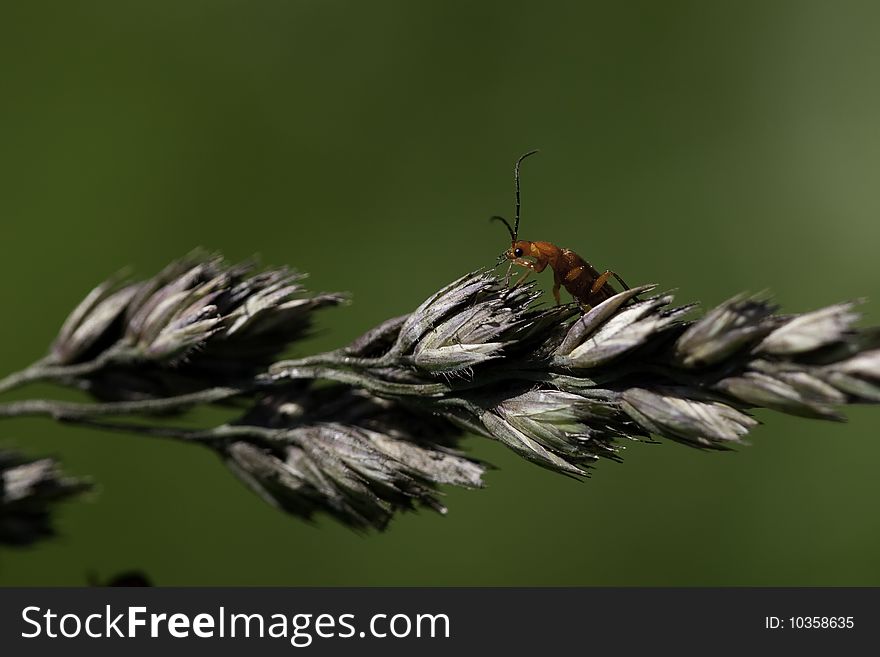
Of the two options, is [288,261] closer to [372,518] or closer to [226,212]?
[226,212]

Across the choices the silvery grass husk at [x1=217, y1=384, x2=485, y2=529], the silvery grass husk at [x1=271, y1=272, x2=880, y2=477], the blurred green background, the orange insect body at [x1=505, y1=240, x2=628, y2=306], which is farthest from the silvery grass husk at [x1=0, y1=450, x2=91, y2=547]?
the orange insect body at [x1=505, y1=240, x2=628, y2=306]

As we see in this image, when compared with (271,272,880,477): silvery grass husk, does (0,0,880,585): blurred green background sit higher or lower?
higher

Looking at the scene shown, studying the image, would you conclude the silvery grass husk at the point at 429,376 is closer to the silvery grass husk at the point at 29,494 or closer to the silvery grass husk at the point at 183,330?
the silvery grass husk at the point at 183,330

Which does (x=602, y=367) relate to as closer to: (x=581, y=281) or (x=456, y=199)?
(x=581, y=281)

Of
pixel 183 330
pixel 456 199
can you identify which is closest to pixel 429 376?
pixel 183 330

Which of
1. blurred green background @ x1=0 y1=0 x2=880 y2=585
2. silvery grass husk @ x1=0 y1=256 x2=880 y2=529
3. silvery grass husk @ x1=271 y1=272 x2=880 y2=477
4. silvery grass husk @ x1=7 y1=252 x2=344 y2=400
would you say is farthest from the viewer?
blurred green background @ x1=0 y1=0 x2=880 y2=585

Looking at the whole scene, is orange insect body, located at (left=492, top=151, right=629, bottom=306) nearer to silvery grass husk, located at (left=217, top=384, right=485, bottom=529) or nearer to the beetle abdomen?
the beetle abdomen

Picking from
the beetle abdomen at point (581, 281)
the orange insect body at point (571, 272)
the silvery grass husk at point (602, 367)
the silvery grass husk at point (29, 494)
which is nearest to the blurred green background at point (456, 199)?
the silvery grass husk at point (29, 494)
